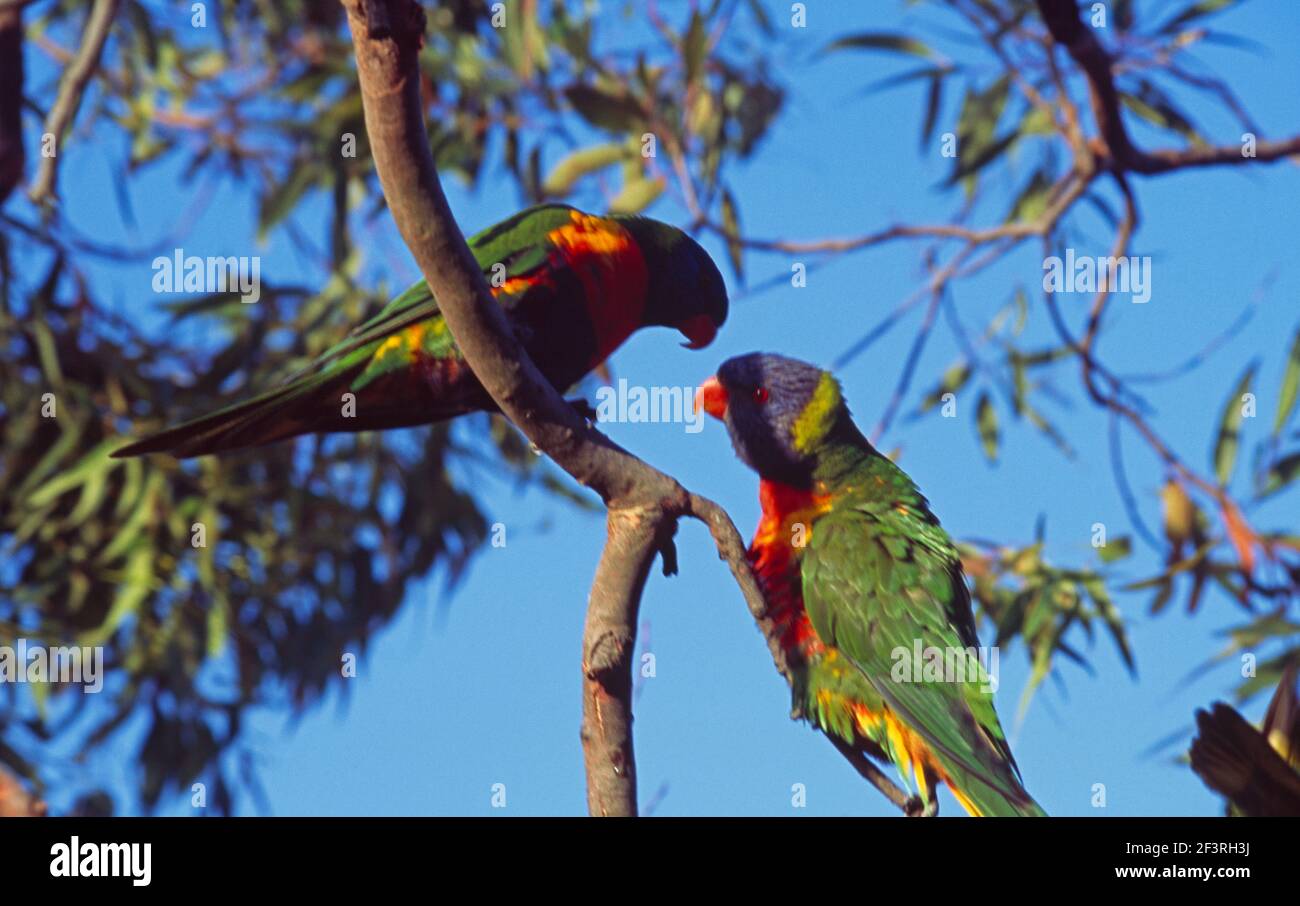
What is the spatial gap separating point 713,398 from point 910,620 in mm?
473

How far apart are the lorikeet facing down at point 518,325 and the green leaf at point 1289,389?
130 centimetres

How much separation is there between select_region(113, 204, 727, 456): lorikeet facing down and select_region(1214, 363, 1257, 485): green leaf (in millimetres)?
1262

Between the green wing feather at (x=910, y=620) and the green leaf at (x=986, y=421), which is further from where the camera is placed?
the green leaf at (x=986, y=421)

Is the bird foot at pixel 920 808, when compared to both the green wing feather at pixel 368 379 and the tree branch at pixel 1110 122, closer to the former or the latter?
the green wing feather at pixel 368 379

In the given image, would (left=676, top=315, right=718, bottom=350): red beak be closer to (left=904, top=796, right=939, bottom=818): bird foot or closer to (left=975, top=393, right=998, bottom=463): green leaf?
(left=904, top=796, right=939, bottom=818): bird foot

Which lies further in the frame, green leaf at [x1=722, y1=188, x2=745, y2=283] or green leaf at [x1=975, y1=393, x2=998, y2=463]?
green leaf at [x1=975, y1=393, x2=998, y2=463]

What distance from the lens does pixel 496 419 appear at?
3762 millimetres

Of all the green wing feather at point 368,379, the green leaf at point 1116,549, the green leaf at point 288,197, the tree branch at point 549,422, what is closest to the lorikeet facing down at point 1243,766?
the tree branch at point 549,422

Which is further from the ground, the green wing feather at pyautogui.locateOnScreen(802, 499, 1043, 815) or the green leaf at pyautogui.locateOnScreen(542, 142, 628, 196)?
the green leaf at pyautogui.locateOnScreen(542, 142, 628, 196)

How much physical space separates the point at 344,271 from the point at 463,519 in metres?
0.89

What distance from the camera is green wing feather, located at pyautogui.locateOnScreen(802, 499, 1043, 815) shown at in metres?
1.59

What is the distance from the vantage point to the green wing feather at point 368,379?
4.82 feet

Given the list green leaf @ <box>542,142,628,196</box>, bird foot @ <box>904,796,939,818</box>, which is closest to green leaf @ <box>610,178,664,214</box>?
green leaf @ <box>542,142,628,196</box>
